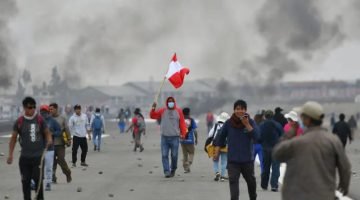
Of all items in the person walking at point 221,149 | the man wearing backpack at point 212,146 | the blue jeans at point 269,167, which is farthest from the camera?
the person walking at point 221,149

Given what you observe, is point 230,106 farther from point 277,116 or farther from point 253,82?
point 277,116

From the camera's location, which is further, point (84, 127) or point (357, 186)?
point (84, 127)

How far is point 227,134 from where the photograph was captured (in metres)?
12.7

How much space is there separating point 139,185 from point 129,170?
4.50m

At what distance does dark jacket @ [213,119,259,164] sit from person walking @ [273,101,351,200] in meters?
4.65

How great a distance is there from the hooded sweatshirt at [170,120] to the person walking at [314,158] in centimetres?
1182

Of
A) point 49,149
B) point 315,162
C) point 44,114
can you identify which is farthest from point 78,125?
point 315,162

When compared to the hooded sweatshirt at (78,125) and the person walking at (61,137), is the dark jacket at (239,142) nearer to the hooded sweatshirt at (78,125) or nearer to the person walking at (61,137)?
the person walking at (61,137)

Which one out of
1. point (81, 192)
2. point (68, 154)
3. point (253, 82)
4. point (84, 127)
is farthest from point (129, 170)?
point (253, 82)

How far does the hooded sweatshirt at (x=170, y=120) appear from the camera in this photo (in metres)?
19.7

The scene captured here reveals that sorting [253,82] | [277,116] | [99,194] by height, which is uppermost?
[253,82]

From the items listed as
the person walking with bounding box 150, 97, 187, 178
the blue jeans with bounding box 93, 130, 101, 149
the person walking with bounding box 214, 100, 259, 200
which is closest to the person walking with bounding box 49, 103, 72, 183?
the person walking with bounding box 150, 97, 187, 178

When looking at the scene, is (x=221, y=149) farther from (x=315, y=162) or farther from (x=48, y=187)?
(x=315, y=162)

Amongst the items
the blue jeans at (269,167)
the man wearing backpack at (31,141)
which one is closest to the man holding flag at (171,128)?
the blue jeans at (269,167)
